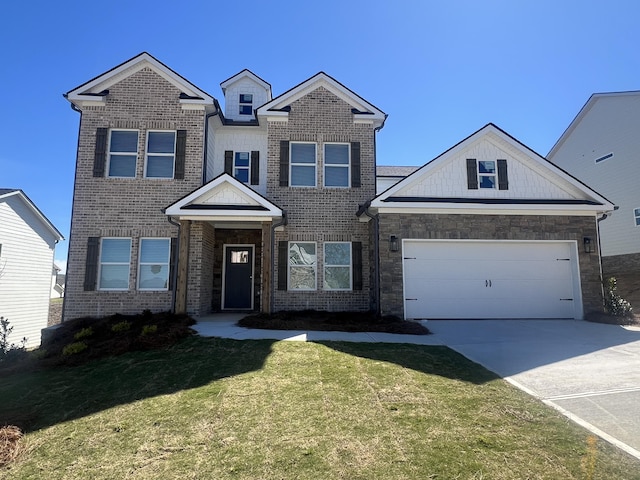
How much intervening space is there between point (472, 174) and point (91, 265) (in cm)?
1173

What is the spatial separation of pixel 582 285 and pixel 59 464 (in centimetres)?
1220

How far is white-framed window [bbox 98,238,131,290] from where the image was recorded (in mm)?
11180

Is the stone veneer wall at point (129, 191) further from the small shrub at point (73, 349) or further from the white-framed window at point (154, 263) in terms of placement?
the small shrub at point (73, 349)

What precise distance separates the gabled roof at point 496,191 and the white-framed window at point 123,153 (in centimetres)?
768

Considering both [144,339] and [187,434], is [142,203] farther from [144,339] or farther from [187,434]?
[187,434]

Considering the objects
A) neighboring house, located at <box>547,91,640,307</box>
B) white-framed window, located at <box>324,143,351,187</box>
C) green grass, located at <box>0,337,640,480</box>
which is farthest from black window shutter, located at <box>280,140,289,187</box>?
neighboring house, located at <box>547,91,640,307</box>

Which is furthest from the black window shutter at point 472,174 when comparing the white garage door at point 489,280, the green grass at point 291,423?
the green grass at point 291,423

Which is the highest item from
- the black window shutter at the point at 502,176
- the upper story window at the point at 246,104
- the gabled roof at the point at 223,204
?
the upper story window at the point at 246,104

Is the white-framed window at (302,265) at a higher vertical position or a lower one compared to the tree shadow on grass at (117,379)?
higher

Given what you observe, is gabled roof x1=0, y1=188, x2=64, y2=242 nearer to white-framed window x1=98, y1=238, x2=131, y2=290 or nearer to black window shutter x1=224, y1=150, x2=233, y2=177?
white-framed window x1=98, y1=238, x2=131, y2=290

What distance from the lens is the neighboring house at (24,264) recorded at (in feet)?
57.0

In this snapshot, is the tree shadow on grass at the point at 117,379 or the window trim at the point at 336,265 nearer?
the tree shadow on grass at the point at 117,379

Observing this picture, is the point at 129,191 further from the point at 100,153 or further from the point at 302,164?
the point at 302,164

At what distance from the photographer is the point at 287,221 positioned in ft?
38.6
